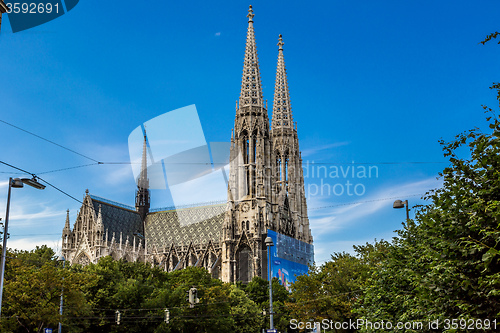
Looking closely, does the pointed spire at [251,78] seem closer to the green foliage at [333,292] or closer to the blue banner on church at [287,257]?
the blue banner on church at [287,257]

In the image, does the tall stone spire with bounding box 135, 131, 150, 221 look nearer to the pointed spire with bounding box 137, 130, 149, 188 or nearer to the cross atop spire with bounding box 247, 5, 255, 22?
the pointed spire with bounding box 137, 130, 149, 188

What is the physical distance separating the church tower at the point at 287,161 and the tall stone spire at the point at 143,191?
30.8m

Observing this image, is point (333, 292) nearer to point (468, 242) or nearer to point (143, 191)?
point (468, 242)

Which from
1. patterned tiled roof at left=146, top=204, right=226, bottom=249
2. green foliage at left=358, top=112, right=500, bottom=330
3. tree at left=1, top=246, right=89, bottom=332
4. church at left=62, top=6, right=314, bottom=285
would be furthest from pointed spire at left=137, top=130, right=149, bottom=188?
green foliage at left=358, top=112, right=500, bottom=330

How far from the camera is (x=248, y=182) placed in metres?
105

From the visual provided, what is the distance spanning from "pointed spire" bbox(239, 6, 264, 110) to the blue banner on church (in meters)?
26.4

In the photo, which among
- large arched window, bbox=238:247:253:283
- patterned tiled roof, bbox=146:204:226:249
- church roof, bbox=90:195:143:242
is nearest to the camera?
large arched window, bbox=238:247:253:283

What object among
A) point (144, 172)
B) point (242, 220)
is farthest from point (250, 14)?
point (144, 172)

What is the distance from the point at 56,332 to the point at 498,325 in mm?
37618

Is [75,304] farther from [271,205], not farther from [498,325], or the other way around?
[271,205]

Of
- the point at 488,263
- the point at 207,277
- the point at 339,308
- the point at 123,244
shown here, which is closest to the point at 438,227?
the point at 488,263

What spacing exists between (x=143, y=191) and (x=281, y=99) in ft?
126

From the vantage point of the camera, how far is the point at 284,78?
405 feet

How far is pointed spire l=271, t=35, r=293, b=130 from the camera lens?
12244cm
